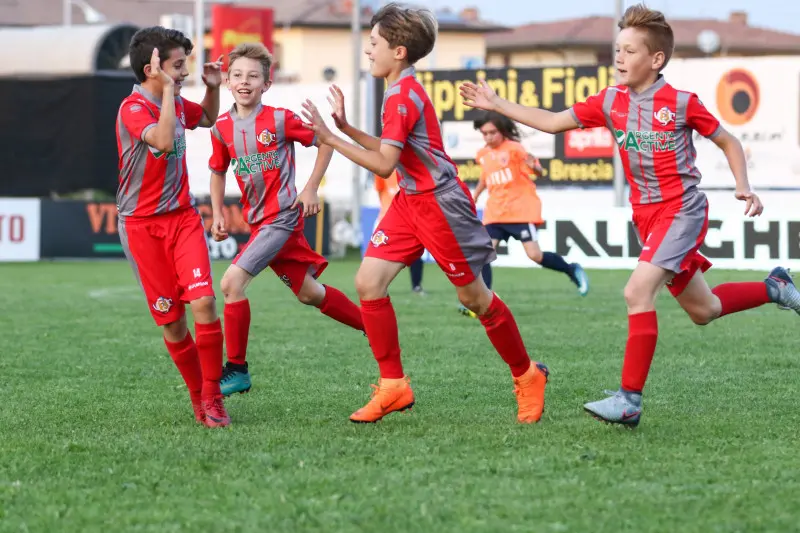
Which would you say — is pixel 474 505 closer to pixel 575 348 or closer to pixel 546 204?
pixel 575 348

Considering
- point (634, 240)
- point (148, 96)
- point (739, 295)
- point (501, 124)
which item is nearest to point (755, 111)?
point (634, 240)

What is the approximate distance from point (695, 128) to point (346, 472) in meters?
2.17

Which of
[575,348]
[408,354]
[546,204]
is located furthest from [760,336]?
[546,204]

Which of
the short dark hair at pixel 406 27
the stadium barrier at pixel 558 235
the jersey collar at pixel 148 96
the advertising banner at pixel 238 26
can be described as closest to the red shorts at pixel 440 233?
the short dark hair at pixel 406 27

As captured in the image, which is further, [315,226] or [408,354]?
[315,226]

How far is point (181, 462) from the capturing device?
17.2 ft

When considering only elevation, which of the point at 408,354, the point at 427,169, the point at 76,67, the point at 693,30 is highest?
the point at 693,30

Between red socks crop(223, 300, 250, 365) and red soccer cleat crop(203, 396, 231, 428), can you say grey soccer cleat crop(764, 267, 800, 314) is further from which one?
red soccer cleat crop(203, 396, 231, 428)

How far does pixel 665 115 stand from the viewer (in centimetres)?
591

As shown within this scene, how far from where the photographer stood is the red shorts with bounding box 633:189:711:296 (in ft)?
19.3

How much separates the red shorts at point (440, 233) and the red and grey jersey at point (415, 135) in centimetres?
6

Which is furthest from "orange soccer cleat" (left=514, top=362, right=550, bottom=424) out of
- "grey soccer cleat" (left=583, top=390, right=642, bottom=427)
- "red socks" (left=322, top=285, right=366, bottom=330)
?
"red socks" (left=322, top=285, right=366, bottom=330)

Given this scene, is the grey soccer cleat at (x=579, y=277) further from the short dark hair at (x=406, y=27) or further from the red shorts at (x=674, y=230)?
the short dark hair at (x=406, y=27)

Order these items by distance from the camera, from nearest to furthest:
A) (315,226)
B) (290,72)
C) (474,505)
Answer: (474,505) → (315,226) → (290,72)
